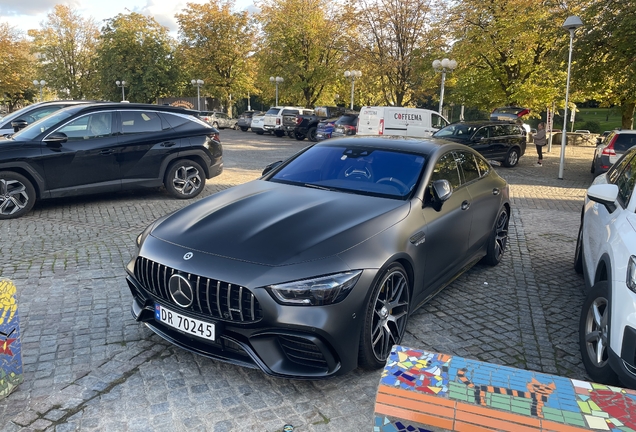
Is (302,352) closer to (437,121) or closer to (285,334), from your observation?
(285,334)

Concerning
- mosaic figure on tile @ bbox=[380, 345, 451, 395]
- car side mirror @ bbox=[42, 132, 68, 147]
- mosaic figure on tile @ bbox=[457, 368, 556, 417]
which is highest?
car side mirror @ bbox=[42, 132, 68, 147]

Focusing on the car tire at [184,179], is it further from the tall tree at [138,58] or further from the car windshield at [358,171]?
the tall tree at [138,58]

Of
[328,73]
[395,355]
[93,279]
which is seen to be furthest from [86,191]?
[328,73]

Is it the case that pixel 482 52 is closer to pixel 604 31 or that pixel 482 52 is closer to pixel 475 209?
pixel 604 31

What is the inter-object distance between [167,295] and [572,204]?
10030 millimetres

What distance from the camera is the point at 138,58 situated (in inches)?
2013

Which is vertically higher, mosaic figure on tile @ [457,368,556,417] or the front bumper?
mosaic figure on tile @ [457,368,556,417]

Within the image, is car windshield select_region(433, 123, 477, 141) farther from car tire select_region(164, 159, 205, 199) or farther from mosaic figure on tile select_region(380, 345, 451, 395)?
mosaic figure on tile select_region(380, 345, 451, 395)

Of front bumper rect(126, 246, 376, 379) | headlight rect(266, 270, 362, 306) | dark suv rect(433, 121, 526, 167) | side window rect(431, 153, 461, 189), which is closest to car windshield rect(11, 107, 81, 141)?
front bumper rect(126, 246, 376, 379)

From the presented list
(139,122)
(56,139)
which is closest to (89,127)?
(56,139)

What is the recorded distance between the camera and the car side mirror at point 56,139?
8.02 metres

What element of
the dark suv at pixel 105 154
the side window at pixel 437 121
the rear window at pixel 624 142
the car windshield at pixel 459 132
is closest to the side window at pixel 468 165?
the dark suv at pixel 105 154

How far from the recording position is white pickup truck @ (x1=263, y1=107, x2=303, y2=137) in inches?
1132

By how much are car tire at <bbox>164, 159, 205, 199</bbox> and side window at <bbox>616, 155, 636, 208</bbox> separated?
23.4ft
